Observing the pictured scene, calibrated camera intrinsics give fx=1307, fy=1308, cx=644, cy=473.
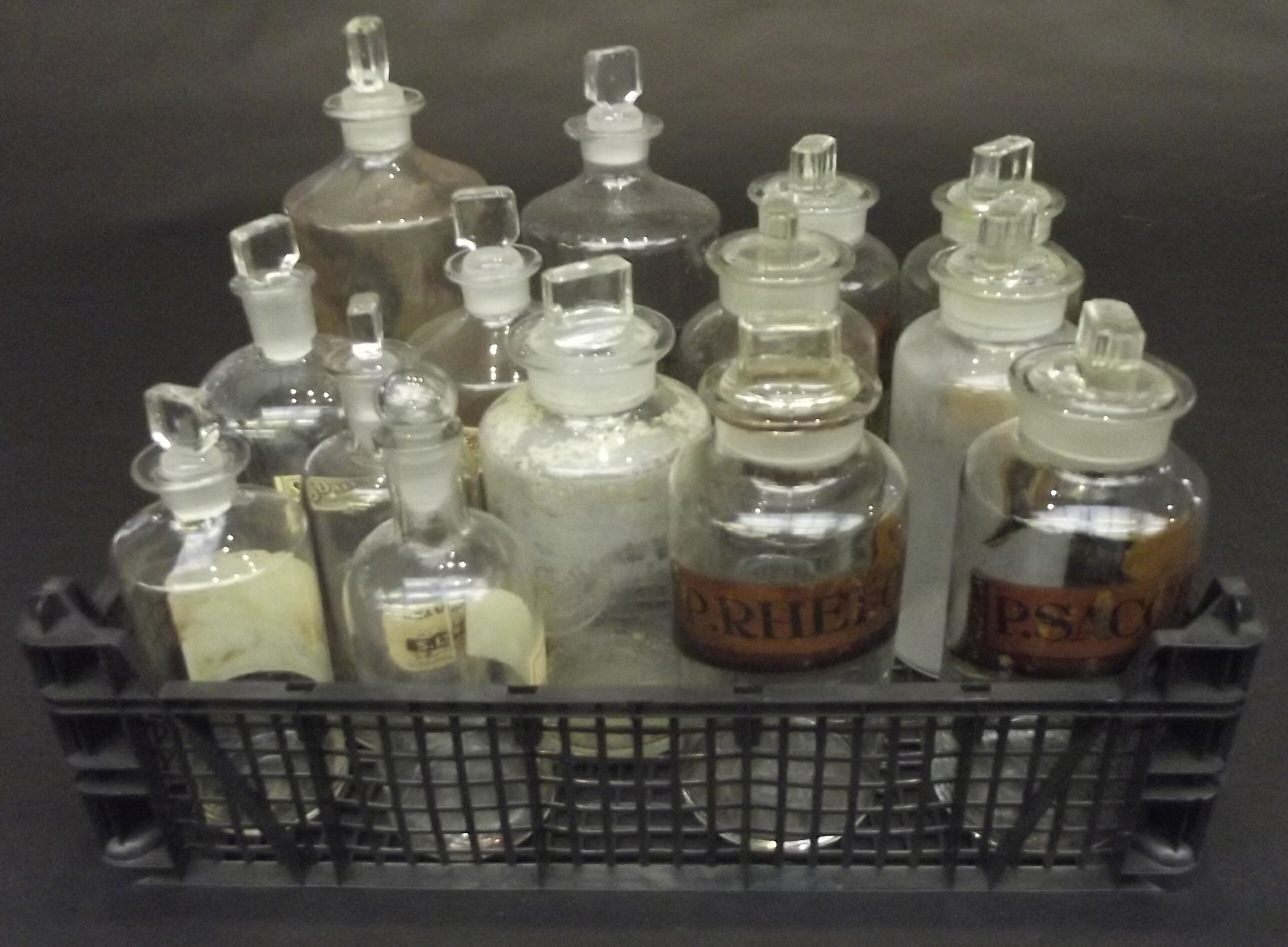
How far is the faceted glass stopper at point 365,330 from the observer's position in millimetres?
562

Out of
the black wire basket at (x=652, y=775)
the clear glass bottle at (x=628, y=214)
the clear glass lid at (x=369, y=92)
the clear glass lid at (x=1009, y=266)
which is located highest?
the clear glass lid at (x=369, y=92)

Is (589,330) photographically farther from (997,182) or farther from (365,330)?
(997,182)

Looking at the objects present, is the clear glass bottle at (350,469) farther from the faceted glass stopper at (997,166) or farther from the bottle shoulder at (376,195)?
the faceted glass stopper at (997,166)

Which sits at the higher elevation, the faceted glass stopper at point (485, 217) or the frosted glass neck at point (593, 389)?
the faceted glass stopper at point (485, 217)

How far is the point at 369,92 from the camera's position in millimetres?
720

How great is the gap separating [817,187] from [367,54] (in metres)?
0.25

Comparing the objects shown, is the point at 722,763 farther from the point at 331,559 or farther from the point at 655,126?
the point at 655,126

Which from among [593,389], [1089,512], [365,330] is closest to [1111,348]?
[1089,512]

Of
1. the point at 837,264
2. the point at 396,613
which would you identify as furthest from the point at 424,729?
the point at 837,264

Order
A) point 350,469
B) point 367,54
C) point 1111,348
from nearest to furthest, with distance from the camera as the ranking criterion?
1. point 1111,348
2. point 350,469
3. point 367,54

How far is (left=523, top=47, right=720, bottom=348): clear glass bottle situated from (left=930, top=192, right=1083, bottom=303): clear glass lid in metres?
0.23

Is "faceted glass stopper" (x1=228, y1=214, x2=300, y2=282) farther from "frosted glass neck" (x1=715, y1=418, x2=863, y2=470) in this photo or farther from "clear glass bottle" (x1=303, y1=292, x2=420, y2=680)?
"frosted glass neck" (x1=715, y1=418, x2=863, y2=470)

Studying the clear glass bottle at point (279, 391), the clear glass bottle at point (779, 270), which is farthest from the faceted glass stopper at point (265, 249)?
the clear glass bottle at point (779, 270)

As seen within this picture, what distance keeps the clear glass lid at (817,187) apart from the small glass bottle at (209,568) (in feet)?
0.96
